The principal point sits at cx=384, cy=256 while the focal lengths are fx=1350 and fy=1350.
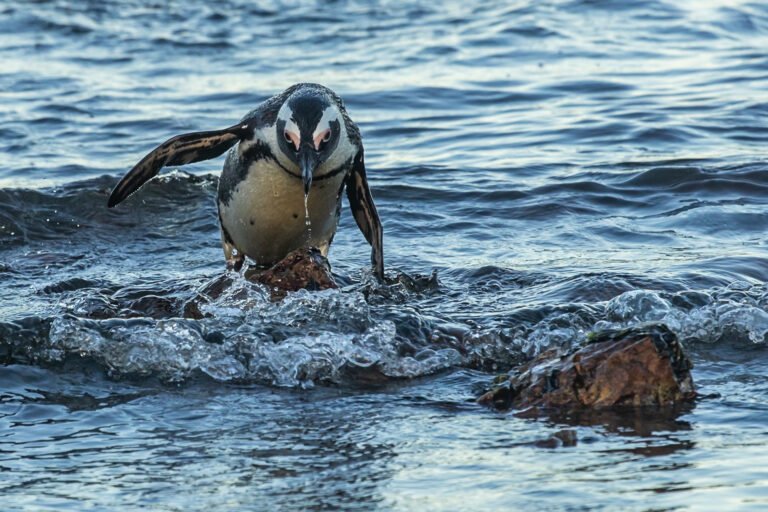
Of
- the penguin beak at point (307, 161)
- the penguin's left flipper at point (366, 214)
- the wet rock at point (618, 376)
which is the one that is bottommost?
the wet rock at point (618, 376)

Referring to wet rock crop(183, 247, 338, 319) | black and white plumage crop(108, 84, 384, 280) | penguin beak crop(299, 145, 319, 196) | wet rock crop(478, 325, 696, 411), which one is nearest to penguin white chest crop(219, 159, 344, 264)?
black and white plumage crop(108, 84, 384, 280)

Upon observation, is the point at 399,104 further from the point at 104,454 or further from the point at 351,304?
the point at 104,454

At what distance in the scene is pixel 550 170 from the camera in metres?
8.87

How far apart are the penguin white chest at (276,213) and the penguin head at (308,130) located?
167 mm

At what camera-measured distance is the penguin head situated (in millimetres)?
5625

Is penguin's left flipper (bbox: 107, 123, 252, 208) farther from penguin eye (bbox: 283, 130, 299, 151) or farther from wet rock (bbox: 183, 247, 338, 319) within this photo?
wet rock (bbox: 183, 247, 338, 319)

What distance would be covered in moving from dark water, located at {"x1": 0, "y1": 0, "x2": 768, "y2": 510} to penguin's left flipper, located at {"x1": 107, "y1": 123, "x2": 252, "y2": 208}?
0.51 m

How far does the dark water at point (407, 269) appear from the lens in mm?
3881

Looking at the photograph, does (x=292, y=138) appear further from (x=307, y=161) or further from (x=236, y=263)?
(x=236, y=263)

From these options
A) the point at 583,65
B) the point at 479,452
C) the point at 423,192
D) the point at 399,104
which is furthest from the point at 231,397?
the point at 583,65

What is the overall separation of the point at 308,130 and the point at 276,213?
0.58 meters

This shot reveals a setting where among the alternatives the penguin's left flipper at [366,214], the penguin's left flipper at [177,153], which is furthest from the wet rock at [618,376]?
the penguin's left flipper at [177,153]

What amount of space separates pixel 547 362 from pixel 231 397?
110 cm

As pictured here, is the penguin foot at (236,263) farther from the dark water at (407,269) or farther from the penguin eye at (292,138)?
the penguin eye at (292,138)
